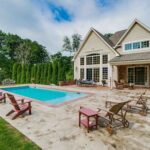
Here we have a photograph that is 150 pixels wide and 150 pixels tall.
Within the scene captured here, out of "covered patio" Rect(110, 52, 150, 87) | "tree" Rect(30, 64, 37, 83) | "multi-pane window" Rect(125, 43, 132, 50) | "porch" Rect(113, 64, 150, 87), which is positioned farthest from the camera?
"tree" Rect(30, 64, 37, 83)

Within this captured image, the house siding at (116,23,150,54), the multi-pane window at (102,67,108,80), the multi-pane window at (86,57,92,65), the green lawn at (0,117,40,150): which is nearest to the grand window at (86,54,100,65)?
the multi-pane window at (86,57,92,65)

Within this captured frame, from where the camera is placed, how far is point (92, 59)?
912 inches

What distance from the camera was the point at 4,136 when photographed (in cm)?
558

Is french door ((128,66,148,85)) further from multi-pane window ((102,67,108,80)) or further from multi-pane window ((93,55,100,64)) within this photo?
multi-pane window ((93,55,100,64))

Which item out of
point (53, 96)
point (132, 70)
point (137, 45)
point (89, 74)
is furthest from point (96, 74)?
point (53, 96)

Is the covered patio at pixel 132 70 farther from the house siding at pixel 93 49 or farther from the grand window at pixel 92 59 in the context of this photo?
the grand window at pixel 92 59

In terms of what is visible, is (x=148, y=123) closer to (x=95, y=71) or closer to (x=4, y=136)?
(x=4, y=136)

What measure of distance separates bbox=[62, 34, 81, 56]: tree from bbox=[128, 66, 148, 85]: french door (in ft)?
121

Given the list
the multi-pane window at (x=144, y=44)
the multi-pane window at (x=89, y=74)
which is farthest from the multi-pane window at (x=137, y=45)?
the multi-pane window at (x=89, y=74)

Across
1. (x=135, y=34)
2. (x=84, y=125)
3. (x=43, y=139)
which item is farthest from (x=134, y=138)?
(x=135, y=34)

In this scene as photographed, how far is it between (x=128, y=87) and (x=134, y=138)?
1397 cm

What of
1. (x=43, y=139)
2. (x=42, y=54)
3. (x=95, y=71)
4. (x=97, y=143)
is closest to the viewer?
(x=97, y=143)

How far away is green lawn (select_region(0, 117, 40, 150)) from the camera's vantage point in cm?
483

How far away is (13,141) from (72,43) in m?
52.1
